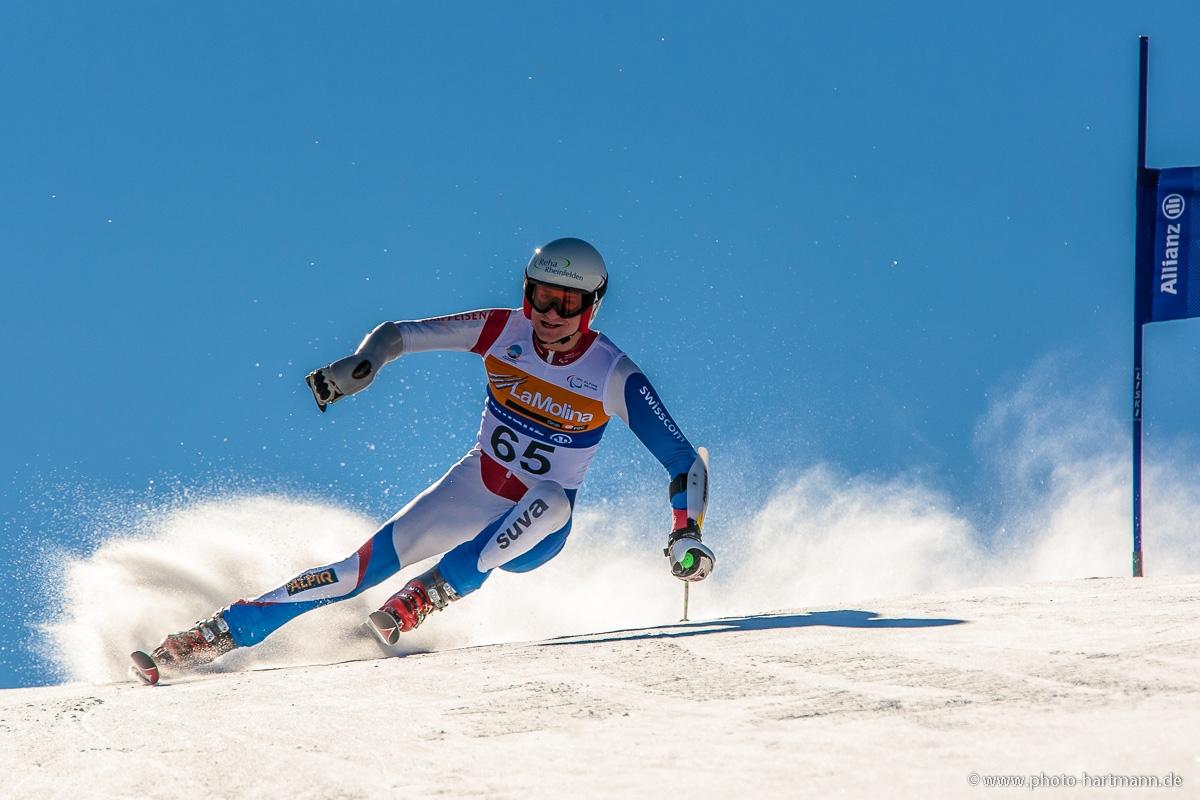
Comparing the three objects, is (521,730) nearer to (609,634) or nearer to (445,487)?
(609,634)

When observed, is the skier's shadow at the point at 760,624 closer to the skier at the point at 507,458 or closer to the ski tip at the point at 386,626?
the skier at the point at 507,458

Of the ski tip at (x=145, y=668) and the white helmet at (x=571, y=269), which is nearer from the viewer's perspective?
the ski tip at (x=145, y=668)

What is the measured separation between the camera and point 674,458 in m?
7.12

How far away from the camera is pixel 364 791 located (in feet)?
10.9

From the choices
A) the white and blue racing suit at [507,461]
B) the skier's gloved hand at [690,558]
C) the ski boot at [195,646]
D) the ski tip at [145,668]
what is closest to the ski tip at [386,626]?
the white and blue racing suit at [507,461]

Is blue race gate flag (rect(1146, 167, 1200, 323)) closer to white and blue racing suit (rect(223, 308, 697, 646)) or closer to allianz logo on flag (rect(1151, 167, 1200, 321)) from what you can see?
allianz logo on flag (rect(1151, 167, 1200, 321))

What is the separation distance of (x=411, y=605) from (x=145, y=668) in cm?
144

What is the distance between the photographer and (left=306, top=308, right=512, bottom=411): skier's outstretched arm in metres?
7.02

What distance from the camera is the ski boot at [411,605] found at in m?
7.01

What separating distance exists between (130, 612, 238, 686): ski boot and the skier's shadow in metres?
1.87

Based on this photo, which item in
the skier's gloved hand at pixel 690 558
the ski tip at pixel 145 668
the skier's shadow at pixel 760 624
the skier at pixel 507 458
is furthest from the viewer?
the skier at pixel 507 458

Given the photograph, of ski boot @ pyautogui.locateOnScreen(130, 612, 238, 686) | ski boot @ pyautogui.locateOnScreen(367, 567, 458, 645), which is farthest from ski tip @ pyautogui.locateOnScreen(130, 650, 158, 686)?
ski boot @ pyautogui.locateOnScreen(367, 567, 458, 645)

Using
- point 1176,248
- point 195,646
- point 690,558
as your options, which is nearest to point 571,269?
point 690,558

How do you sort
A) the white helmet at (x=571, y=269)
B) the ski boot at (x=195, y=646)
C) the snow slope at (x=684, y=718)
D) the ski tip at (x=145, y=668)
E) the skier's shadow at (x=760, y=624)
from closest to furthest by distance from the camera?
the snow slope at (x=684, y=718), the skier's shadow at (x=760, y=624), the ski tip at (x=145, y=668), the ski boot at (x=195, y=646), the white helmet at (x=571, y=269)
